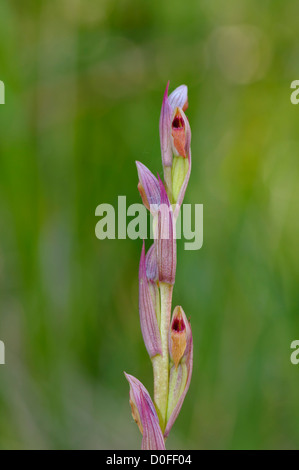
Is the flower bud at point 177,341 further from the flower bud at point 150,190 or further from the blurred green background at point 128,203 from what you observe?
the blurred green background at point 128,203

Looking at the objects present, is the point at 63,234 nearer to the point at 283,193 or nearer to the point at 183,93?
the point at 283,193

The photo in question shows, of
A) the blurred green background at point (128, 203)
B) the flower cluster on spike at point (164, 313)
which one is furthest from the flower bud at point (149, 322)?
the blurred green background at point (128, 203)

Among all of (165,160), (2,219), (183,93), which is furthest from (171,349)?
(2,219)

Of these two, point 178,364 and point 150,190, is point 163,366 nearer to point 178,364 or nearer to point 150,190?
point 178,364

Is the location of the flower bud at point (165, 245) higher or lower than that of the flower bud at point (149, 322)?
higher

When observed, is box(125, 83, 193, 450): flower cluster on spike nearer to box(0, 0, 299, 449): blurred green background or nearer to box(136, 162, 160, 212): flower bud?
box(136, 162, 160, 212): flower bud

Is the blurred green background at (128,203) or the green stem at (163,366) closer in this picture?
the green stem at (163,366)

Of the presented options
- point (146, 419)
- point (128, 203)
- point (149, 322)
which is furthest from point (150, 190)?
point (128, 203)
